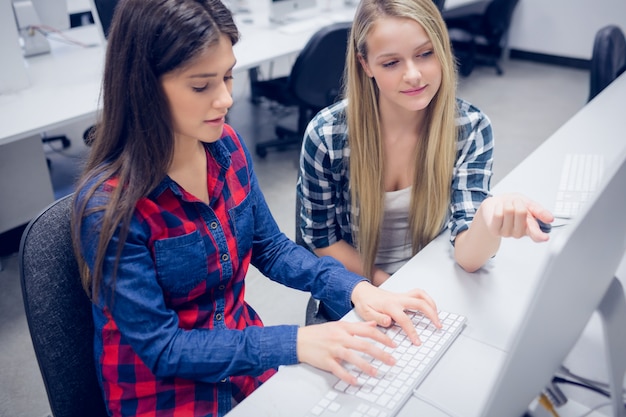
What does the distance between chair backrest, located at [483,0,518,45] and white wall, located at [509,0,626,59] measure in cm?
45

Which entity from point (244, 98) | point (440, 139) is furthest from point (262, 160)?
point (440, 139)

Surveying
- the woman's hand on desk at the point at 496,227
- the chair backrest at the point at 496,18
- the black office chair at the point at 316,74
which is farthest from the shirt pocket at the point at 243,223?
the chair backrest at the point at 496,18

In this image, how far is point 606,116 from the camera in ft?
5.56

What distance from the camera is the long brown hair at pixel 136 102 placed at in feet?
2.39

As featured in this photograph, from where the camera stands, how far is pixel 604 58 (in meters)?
2.05

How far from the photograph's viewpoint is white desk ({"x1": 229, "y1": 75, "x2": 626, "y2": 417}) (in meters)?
0.72

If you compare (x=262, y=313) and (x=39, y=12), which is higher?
(x=39, y=12)

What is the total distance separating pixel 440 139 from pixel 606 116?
911 mm

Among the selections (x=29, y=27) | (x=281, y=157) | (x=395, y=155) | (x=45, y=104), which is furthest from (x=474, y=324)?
(x=29, y=27)

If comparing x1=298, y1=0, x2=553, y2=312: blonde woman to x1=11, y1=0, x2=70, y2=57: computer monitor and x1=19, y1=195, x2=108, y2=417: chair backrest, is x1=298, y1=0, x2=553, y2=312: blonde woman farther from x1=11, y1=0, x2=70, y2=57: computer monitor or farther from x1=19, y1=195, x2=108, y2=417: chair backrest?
x1=11, y1=0, x2=70, y2=57: computer monitor

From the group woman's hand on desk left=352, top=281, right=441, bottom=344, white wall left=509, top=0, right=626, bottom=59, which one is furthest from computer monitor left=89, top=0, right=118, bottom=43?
white wall left=509, top=0, right=626, bottom=59

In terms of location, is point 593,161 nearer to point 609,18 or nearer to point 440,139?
point 440,139

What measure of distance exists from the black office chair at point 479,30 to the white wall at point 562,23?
198 mm

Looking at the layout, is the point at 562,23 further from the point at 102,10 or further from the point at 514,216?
the point at 514,216
